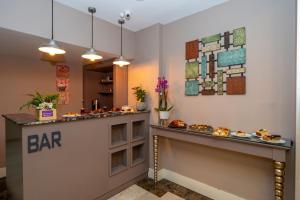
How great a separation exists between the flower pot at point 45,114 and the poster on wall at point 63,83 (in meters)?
2.11

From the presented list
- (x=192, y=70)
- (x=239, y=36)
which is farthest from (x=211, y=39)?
(x=192, y=70)

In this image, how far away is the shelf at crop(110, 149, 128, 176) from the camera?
8.13ft

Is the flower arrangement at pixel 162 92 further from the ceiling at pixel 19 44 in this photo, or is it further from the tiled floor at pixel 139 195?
the tiled floor at pixel 139 195

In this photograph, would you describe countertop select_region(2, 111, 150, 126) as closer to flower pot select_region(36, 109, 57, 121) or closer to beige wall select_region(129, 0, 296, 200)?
flower pot select_region(36, 109, 57, 121)

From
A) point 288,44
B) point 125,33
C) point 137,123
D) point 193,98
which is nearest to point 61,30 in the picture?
point 125,33

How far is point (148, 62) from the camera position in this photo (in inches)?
114

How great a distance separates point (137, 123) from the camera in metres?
2.91

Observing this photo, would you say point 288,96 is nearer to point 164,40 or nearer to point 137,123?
point 164,40

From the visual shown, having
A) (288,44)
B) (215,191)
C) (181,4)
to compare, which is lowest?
(215,191)

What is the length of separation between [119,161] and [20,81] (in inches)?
96.0

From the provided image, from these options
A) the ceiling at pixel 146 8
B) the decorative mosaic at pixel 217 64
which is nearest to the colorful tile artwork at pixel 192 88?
the decorative mosaic at pixel 217 64

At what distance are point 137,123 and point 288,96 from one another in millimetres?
2085

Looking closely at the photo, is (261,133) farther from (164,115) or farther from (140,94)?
(140,94)

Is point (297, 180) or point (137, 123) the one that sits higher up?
point (137, 123)
